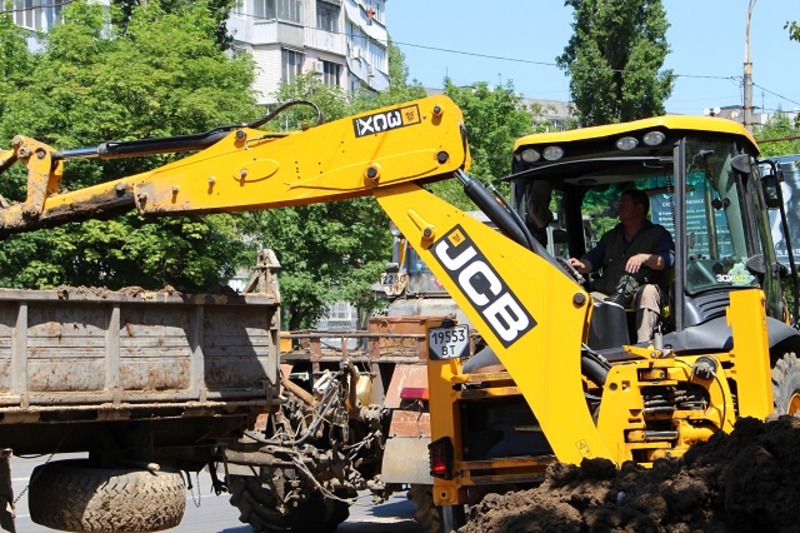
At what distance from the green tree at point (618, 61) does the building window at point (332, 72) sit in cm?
1584

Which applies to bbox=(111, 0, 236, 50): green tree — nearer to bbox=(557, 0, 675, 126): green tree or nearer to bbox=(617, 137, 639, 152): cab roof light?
bbox=(557, 0, 675, 126): green tree

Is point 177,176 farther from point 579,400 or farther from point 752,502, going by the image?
point 752,502

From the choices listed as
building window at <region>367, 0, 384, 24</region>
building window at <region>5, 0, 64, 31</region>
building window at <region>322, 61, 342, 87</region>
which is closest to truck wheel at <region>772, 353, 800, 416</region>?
building window at <region>5, 0, 64, 31</region>

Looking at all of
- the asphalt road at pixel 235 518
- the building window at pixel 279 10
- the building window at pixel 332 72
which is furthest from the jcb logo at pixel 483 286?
the building window at pixel 332 72

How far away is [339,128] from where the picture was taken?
337 inches

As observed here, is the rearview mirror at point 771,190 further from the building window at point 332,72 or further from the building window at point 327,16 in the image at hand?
the building window at point 327,16

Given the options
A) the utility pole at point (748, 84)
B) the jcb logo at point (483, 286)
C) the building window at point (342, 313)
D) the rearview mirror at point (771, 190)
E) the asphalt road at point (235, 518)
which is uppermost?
the utility pole at point (748, 84)

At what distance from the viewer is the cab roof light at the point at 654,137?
838 centimetres

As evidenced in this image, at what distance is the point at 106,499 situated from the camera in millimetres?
8695

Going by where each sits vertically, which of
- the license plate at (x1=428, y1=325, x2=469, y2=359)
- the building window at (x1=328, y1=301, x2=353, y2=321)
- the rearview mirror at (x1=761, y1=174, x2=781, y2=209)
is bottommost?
the license plate at (x1=428, y1=325, x2=469, y2=359)

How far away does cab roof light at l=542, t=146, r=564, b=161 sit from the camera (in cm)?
888

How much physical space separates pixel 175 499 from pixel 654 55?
99.7ft

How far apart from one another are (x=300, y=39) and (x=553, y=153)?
139 feet

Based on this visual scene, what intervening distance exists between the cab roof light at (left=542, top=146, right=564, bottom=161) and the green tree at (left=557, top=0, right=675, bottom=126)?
93.5 feet
